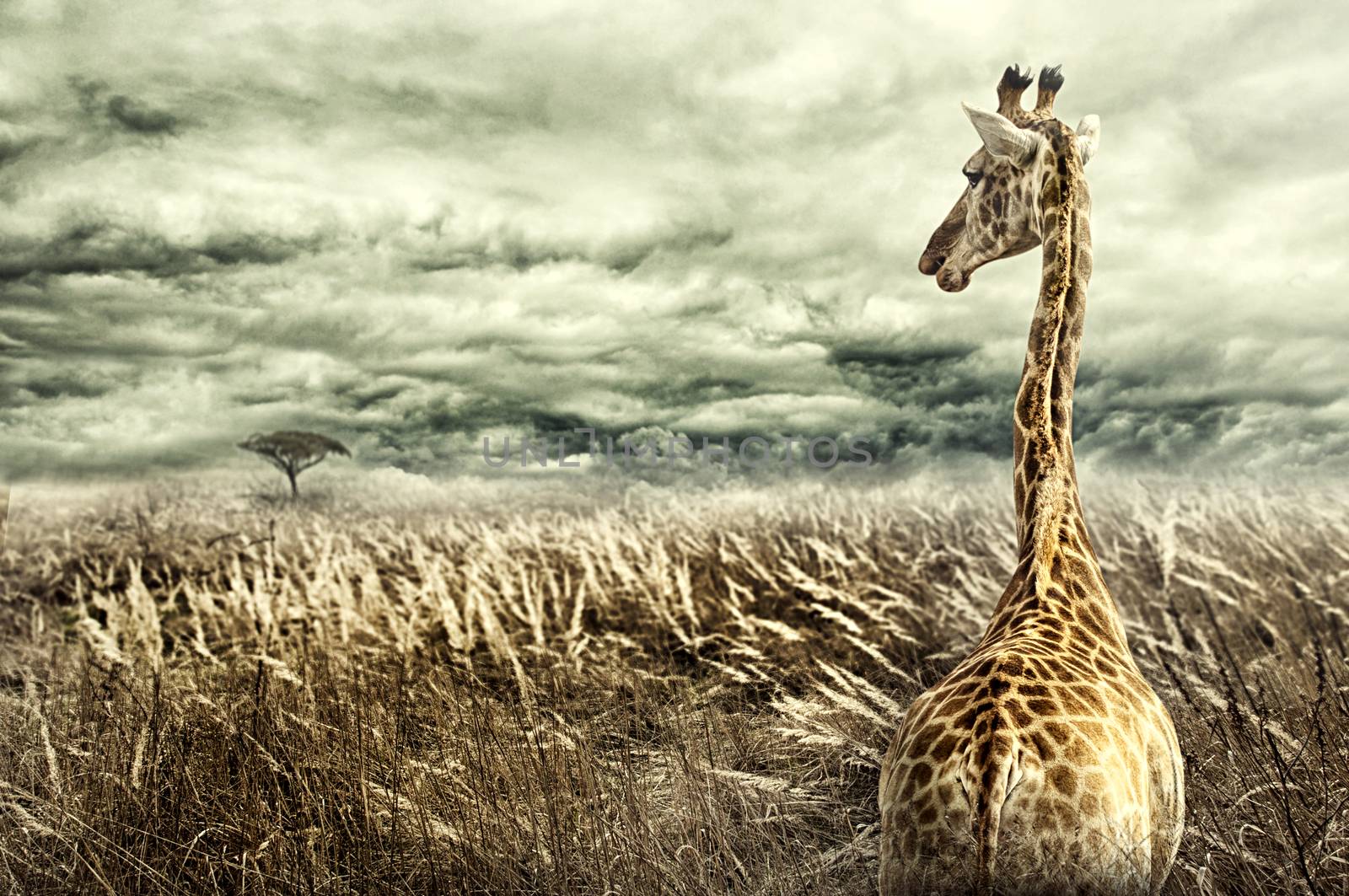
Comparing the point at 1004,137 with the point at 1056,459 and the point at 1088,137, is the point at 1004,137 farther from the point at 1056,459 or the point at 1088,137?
the point at 1056,459

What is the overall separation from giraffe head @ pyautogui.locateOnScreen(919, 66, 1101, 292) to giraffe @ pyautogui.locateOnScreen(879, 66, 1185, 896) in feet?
0.10

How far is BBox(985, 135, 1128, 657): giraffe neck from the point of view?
10.5ft

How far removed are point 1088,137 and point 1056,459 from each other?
5.67ft

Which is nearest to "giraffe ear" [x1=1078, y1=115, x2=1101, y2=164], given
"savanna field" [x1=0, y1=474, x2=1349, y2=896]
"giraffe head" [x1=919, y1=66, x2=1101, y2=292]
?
"giraffe head" [x1=919, y1=66, x2=1101, y2=292]

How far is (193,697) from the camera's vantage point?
15.3 ft

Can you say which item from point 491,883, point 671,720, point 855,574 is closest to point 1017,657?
point 491,883

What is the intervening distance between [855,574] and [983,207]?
4180mm

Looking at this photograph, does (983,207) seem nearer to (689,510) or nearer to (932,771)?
(932,771)

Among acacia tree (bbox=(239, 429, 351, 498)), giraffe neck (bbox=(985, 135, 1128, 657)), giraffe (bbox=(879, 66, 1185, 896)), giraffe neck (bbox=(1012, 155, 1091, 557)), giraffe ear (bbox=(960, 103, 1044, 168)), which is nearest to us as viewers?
giraffe (bbox=(879, 66, 1185, 896))

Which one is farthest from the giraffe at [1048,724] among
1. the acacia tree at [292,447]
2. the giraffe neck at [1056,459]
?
the acacia tree at [292,447]

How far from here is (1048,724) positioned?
7.72 ft

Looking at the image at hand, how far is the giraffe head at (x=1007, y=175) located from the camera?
3973mm

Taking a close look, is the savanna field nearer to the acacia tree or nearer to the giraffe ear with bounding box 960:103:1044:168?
the giraffe ear with bounding box 960:103:1044:168

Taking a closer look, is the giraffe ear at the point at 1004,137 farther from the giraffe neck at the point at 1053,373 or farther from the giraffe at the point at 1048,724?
the giraffe neck at the point at 1053,373
